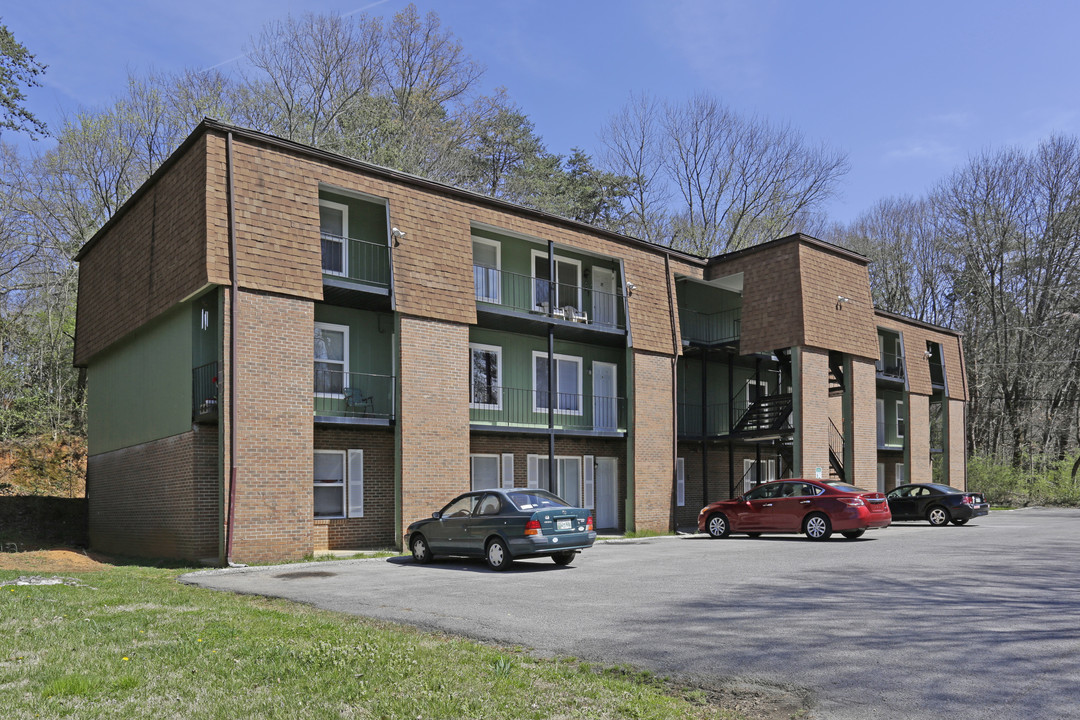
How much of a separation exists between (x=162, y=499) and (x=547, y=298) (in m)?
11.5

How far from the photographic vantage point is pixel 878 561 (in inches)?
565

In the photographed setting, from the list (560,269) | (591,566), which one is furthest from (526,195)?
(591,566)

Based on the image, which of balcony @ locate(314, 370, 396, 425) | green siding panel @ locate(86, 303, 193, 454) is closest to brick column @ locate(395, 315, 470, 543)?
balcony @ locate(314, 370, 396, 425)

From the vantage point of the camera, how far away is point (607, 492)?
26.5 meters

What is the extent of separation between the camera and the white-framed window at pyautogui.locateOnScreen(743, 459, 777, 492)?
30875 mm

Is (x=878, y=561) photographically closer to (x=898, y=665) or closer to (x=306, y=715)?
(x=898, y=665)

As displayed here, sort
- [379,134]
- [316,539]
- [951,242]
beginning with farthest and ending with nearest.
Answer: [951,242] → [379,134] → [316,539]

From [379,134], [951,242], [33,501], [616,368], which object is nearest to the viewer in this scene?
[33,501]

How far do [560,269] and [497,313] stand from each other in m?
4.51

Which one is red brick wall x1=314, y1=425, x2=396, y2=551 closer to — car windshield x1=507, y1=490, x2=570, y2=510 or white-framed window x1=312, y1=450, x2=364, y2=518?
white-framed window x1=312, y1=450, x2=364, y2=518

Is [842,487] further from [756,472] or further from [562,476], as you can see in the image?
[756,472]

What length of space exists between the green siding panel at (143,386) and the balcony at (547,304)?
7.03 m

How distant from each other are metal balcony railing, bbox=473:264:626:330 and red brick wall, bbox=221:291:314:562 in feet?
18.6

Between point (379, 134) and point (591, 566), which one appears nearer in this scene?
point (591, 566)
